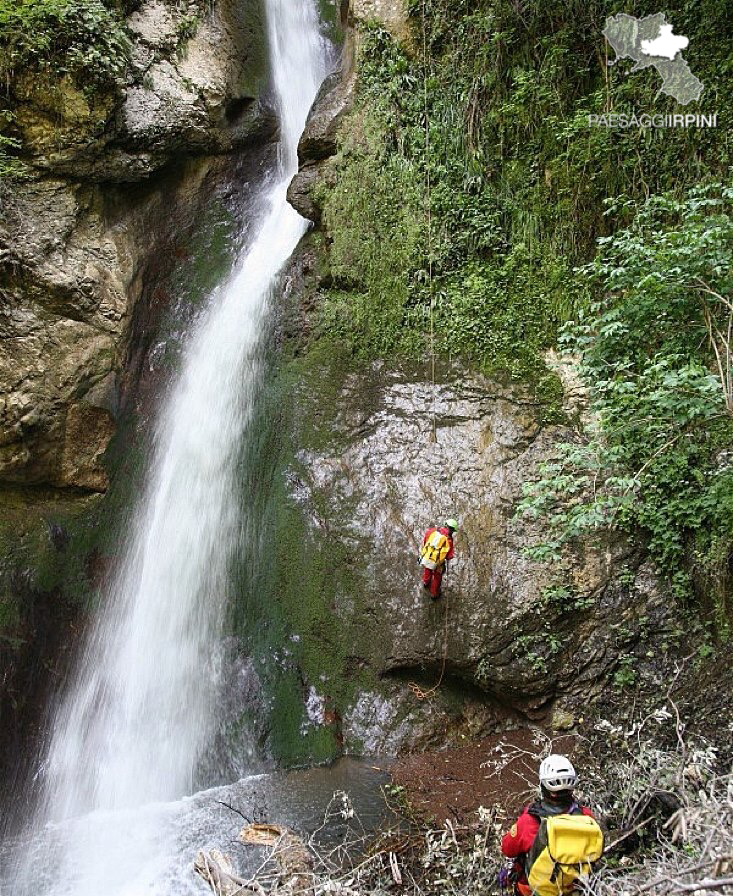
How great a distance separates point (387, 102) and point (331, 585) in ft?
21.8

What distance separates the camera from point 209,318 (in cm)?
1001

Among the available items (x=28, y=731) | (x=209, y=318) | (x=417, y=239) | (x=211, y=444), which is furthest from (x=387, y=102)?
(x=28, y=731)

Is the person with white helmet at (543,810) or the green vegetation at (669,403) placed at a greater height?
the green vegetation at (669,403)

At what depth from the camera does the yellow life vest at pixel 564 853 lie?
3.40m

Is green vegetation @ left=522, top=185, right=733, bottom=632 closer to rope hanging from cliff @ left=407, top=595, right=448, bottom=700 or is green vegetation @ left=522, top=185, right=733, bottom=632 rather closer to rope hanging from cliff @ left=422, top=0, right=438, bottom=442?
rope hanging from cliff @ left=407, top=595, right=448, bottom=700

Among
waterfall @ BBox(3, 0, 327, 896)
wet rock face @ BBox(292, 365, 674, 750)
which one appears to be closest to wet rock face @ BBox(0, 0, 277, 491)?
waterfall @ BBox(3, 0, 327, 896)

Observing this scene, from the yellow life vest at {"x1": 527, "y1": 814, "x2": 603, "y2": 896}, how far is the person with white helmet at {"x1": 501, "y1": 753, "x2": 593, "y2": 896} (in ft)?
0.39

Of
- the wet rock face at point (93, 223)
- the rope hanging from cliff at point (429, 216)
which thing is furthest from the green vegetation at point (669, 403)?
the wet rock face at point (93, 223)

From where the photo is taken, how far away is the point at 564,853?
340 centimetres

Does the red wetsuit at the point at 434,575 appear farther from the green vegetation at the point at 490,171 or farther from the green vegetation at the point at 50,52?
the green vegetation at the point at 50,52

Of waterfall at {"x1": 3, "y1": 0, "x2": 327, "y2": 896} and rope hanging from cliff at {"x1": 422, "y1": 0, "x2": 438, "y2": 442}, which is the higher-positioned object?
rope hanging from cliff at {"x1": 422, "y1": 0, "x2": 438, "y2": 442}

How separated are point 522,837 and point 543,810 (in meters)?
0.22

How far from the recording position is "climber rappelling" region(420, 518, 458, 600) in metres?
6.97

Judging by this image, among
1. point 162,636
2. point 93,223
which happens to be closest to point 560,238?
point 93,223
